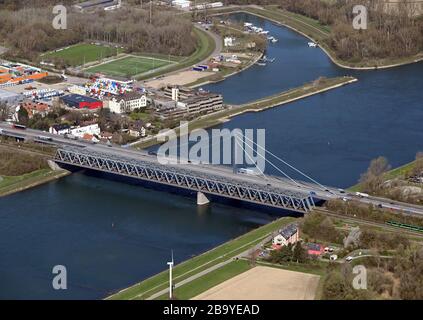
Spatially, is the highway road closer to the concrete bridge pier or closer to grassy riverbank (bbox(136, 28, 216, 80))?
the concrete bridge pier

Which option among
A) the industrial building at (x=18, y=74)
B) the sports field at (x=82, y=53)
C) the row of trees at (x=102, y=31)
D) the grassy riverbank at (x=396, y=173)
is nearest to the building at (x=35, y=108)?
the industrial building at (x=18, y=74)

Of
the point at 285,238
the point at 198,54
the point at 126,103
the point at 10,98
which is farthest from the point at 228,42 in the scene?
the point at 285,238

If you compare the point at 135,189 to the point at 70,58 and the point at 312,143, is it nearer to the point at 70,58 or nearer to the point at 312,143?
the point at 312,143

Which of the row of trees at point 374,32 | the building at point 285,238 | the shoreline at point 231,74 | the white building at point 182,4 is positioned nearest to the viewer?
the building at point 285,238

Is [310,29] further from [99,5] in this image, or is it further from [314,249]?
[314,249]

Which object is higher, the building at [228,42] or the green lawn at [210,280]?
the building at [228,42]

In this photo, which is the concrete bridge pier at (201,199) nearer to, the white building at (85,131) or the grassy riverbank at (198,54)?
the white building at (85,131)
